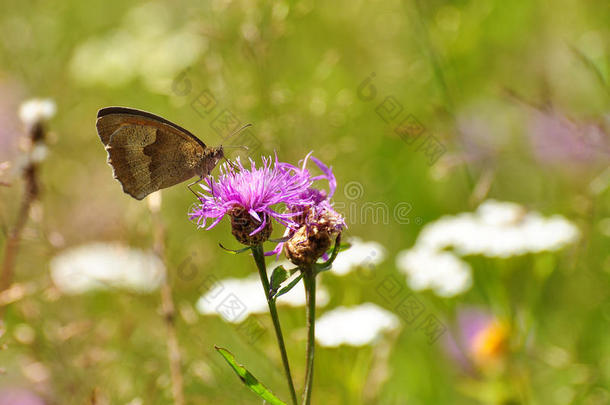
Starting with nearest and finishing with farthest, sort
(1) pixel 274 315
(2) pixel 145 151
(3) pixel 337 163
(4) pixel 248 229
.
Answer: (1) pixel 274 315
(4) pixel 248 229
(2) pixel 145 151
(3) pixel 337 163

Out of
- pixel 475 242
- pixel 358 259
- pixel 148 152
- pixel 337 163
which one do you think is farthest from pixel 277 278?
pixel 337 163

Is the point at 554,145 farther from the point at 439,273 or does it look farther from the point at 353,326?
the point at 353,326

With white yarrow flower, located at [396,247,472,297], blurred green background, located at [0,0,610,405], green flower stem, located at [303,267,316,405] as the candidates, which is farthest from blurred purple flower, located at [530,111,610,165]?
green flower stem, located at [303,267,316,405]

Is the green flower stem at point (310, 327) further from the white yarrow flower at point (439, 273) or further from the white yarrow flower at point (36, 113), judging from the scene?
the white yarrow flower at point (36, 113)

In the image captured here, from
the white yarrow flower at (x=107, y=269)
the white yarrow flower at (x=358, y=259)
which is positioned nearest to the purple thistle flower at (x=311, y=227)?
the white yarrow flower at (x=358, y=259)

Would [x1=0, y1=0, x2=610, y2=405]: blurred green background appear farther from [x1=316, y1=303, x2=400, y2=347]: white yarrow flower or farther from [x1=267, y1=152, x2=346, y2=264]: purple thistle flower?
[x1=267, y1=152, x2=346, y2=264]: purple thistle flower

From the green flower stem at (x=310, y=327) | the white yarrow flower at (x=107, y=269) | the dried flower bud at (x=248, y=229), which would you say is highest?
the white yarrow flower at (x=107, y=269)

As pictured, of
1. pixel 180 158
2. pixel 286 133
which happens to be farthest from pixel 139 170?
pixel 286 133
